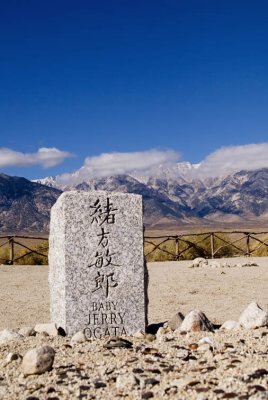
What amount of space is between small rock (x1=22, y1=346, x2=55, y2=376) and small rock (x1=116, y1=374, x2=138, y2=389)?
3.25 ft

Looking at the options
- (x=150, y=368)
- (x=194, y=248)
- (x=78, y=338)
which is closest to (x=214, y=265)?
(x=194, y=248)

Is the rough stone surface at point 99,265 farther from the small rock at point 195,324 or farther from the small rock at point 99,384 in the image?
the small rock at point 99,384

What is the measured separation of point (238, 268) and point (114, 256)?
14.1 m

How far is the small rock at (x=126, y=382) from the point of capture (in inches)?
229

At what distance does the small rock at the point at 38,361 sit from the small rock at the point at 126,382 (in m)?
0.99

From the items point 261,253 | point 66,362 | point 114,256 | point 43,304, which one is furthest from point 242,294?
point 261,253

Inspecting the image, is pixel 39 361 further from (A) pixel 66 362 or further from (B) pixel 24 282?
(B) pixel 24 282

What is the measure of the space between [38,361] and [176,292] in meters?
10.2

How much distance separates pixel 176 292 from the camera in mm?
16422

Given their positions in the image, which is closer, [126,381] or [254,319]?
[126,381]

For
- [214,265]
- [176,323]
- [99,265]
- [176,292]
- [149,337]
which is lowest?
[176,292]

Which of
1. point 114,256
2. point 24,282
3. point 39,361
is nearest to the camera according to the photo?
point 39,361

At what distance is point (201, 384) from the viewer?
5609 mm

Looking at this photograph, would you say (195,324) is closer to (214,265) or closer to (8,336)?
(8,336)
